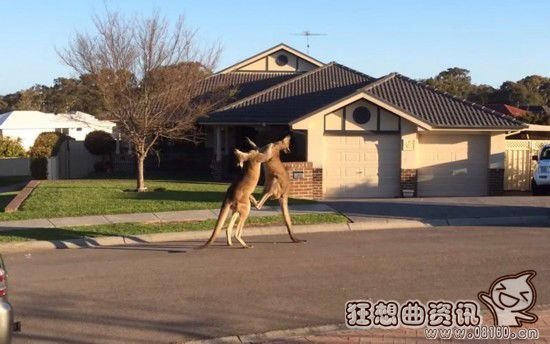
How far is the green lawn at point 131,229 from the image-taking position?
13.2m

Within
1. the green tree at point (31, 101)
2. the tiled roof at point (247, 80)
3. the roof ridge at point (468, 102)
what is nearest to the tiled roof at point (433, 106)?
the roof ridge at point (468, 102)

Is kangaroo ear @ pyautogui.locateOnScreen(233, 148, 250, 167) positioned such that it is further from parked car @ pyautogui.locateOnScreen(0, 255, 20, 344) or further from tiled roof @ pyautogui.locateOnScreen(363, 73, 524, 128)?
tiled roof @ pyautogui.locateOnScreen(363, 73, 524, 128)

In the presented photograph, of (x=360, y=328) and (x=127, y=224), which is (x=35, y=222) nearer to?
(x=127, y=224)

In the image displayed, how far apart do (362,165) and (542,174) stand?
5.97 m

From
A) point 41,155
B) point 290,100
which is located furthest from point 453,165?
point 41,155

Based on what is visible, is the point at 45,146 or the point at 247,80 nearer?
the point at 45,146

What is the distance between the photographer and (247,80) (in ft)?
115

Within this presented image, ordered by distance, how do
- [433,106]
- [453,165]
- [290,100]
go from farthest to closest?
[290,100] → [433,106] → [453,165]

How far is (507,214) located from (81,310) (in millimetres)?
10932

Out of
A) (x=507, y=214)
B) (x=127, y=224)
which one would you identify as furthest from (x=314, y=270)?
(x=507, y=214)

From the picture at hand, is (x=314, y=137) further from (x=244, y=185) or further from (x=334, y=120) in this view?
(x=244, y=185)

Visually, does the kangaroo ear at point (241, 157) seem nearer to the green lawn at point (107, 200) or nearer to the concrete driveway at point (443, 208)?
the concrete driveway at point (443, 208)

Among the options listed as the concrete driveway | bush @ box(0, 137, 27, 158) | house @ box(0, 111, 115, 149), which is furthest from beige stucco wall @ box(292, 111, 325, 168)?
house @ box(0, 111, 115, 149)

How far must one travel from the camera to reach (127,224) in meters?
14.4
